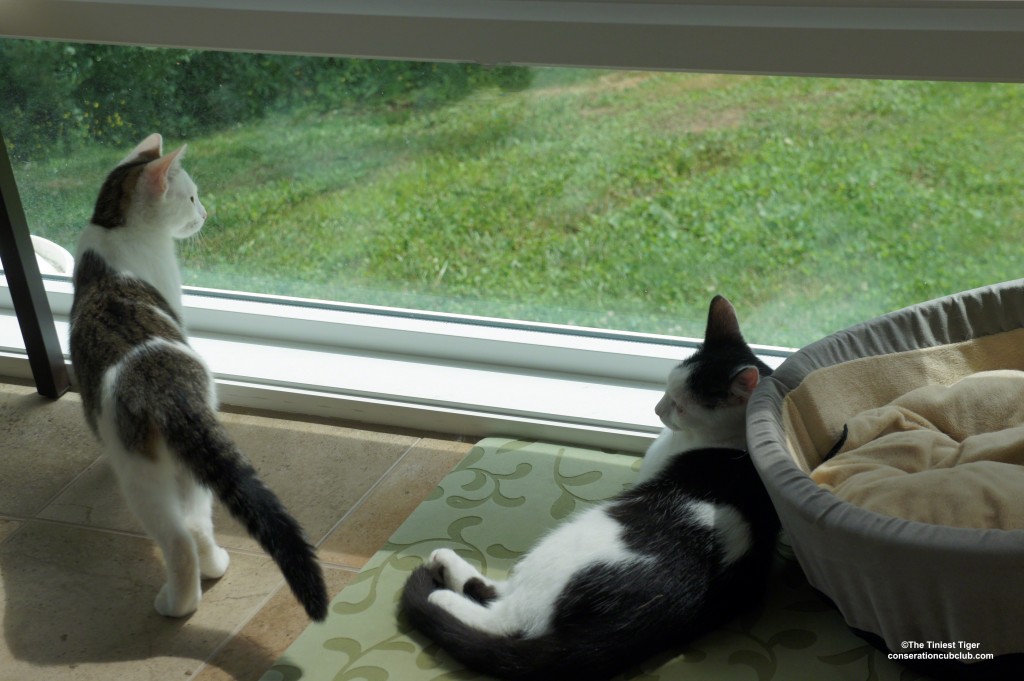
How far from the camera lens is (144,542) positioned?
1.71 meters

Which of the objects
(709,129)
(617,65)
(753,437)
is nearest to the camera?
(753,437)

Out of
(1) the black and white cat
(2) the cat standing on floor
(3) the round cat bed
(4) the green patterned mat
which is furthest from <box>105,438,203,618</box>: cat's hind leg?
(3) the round cat bed

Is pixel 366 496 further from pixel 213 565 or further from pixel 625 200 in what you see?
pixel 625 200

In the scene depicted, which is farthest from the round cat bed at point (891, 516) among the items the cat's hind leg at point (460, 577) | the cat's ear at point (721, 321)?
the cat's hind leg at point (460, 577)

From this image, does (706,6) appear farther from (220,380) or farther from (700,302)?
(220,380)

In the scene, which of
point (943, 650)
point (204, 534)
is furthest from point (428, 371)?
point (943, 650)

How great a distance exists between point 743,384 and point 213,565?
910 mm

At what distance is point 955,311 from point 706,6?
2.15 ft

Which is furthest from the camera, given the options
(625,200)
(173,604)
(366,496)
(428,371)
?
(428,371)

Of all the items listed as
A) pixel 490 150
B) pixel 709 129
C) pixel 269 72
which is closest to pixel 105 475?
pixel 269 72

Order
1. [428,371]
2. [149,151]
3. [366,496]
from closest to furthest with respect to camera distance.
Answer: [149,151] → [366,496] → [428,371]

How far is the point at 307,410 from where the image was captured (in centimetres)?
208

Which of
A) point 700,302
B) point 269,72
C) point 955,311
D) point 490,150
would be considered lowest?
point 700,302

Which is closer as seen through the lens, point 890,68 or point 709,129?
point 890,68
